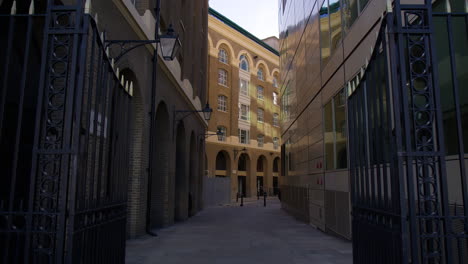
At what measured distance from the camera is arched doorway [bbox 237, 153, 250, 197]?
4735cm

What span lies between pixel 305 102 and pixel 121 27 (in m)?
9.80

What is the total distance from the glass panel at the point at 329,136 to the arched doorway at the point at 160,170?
6.27 meters

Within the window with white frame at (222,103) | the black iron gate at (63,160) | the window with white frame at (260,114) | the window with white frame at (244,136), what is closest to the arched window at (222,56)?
the window with white frame at (222,103)

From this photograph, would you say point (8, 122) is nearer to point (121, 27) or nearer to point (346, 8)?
point (121, 27)

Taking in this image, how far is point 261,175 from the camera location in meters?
51.5

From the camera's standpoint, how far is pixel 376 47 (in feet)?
13.5

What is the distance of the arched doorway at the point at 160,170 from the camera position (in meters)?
14.8

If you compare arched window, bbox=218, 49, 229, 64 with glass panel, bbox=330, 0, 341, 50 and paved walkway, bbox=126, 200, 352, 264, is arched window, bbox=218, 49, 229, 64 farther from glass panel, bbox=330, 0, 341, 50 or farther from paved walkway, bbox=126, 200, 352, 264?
paved walkway, bbox=126, 200, 352, 264

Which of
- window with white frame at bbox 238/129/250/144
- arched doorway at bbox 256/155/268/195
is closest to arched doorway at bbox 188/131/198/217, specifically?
window with white frame at bbox 238/129/250/144

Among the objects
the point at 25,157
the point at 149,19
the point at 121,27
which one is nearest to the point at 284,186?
the point at 149,19

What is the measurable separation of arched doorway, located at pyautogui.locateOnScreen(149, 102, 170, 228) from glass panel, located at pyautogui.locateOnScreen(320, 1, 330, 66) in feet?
21.0

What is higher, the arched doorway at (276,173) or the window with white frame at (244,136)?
the window with white frame at (244,136)

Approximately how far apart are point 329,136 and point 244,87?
35032mm

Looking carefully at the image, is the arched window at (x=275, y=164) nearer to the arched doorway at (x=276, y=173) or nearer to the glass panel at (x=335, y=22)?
the arched doorway at (x=276, y=173)
